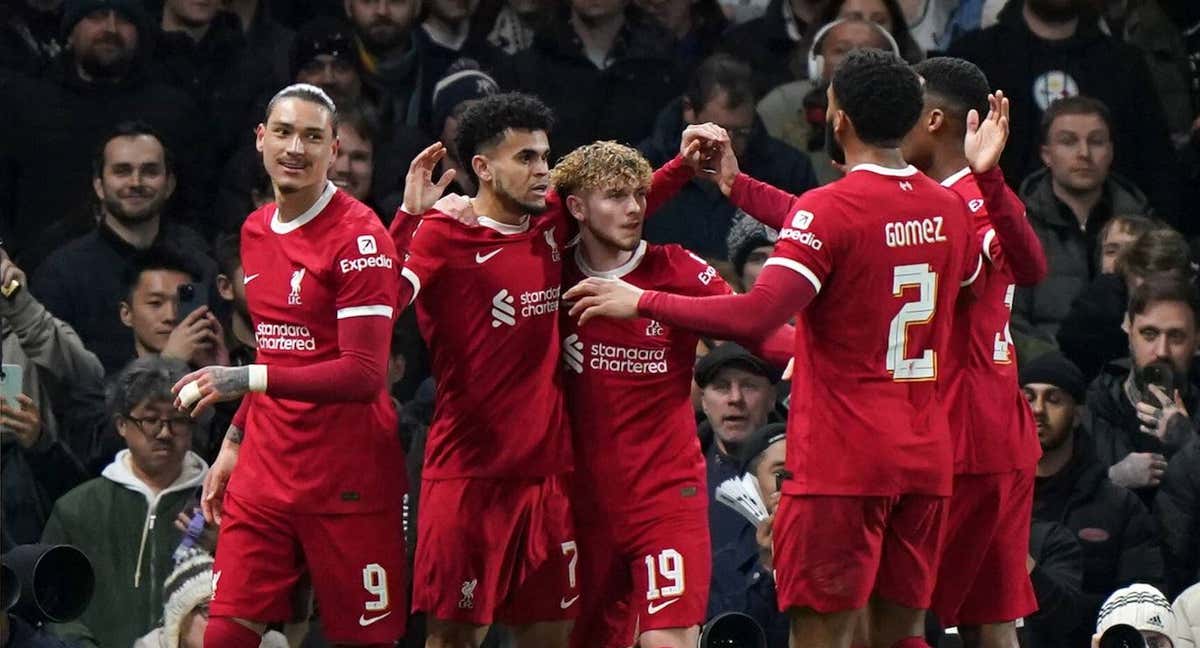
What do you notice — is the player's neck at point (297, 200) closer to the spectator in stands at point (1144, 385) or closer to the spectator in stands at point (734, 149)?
the spectator in stands at point (734, 149)

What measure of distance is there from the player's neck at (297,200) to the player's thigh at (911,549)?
7.11 feet

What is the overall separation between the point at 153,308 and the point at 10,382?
3.47 feet

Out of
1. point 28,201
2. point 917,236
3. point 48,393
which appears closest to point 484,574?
point 917,236

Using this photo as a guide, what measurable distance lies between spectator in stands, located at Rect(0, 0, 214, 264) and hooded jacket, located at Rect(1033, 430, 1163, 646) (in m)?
4.33

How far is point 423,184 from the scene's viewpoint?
8562 mm

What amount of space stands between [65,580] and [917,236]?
335 cm

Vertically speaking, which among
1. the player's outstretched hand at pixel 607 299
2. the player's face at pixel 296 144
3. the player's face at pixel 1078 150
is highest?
the player's face at pixel 1078 150

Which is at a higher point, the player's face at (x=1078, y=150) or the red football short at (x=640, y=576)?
the player's face at (x=1078, y=150)

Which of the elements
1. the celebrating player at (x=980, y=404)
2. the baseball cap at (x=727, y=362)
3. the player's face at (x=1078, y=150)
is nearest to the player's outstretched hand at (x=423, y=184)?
the celebrating player at (x=980, y=404)

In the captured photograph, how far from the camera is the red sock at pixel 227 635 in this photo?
8188 mm

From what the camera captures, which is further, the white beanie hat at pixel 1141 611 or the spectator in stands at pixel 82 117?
the spectator in stands at pixel 82 117

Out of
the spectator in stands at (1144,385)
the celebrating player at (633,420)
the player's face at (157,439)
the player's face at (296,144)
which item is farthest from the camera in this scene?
the spectator in stands at (1144,385)

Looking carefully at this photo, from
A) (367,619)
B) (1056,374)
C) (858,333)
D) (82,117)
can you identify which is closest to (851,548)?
(858,333)

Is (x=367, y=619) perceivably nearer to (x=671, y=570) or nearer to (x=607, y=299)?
(x=671, y=570)
